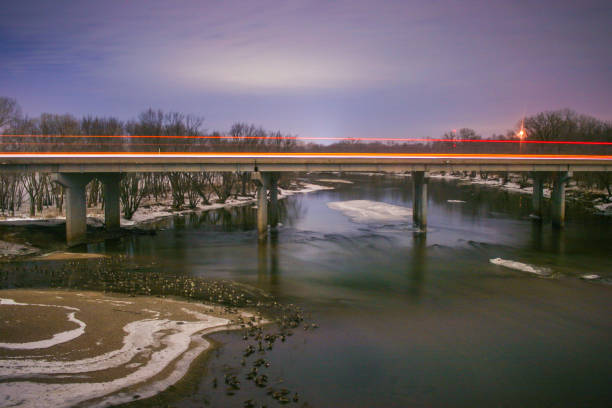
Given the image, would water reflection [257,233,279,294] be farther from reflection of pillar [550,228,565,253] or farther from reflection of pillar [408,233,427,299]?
reflection of pillar [550,228,565,253]

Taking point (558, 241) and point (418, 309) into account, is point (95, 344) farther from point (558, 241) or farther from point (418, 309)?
point (558, 241)

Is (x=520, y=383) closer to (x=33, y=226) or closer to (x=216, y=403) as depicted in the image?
(x=216, y=403)

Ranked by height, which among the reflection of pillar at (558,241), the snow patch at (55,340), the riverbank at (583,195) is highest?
the riverbank at (583,195)

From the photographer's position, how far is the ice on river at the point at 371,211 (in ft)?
150

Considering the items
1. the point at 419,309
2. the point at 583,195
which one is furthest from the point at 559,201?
the point at 583,195

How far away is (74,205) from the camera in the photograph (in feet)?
103

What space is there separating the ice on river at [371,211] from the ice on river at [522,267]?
17.1 m

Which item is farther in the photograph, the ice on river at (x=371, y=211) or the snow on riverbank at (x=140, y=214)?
the ice on river at (x=371, y=211)

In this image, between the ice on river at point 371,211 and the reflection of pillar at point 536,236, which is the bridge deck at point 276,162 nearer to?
the reflection of pillar at point 536,236

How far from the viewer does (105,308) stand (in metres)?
16.5

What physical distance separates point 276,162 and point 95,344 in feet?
72.1

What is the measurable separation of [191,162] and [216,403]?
2384 centimetres

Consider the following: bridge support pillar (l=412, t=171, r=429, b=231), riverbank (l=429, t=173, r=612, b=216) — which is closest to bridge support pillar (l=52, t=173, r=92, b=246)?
bridge support pillar (l=412, t=171, r=429, b=231)

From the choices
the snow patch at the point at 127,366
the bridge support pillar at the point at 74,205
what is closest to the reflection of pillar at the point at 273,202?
the bridge support pillar at the point at 74,205
